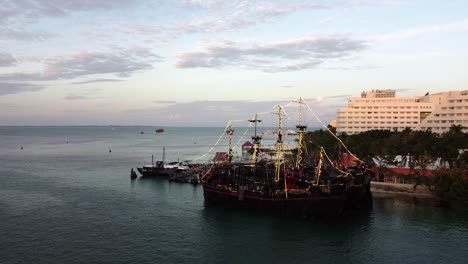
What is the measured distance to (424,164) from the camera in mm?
80938

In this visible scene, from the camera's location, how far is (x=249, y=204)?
67.2 metres

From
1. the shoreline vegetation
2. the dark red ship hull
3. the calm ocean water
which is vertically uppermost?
the shoreline vegetation

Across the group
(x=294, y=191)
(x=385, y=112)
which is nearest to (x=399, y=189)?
(x=294, y=191)

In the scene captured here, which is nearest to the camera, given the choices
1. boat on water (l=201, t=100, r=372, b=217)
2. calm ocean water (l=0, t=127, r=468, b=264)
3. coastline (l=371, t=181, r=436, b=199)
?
calm ocean water (l=0, t=127, r=468, b=264)

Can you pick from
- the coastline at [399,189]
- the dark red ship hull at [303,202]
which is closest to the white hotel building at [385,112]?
the coastline at [399,189]

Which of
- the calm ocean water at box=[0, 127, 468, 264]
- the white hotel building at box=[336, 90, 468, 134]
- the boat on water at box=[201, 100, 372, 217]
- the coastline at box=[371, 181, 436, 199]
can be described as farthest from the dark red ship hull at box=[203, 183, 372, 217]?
the white hotel building at box=[336, 90, 468, 134]

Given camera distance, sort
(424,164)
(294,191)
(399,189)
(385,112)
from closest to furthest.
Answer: (294,191) → (424,164) → (399,189) → (385,112)

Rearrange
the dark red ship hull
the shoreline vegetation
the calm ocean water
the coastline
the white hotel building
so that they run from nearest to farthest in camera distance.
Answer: the calm ocean water
the dark red ship hull
the shoreline vegetation
the coastline
the white hotel building

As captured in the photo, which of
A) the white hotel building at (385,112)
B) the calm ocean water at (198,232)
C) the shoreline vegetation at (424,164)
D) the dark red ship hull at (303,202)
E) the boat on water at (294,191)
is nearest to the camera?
the calm ocean water at (198,232)

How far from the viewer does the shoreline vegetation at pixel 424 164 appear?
234 feet

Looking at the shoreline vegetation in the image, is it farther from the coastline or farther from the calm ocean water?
the calm ocean water

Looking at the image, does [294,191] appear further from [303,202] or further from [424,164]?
[424,164]

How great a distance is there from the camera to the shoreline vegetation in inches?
2803

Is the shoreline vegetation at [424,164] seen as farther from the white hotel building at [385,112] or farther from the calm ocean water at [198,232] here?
the white hotel building at [385,112]
